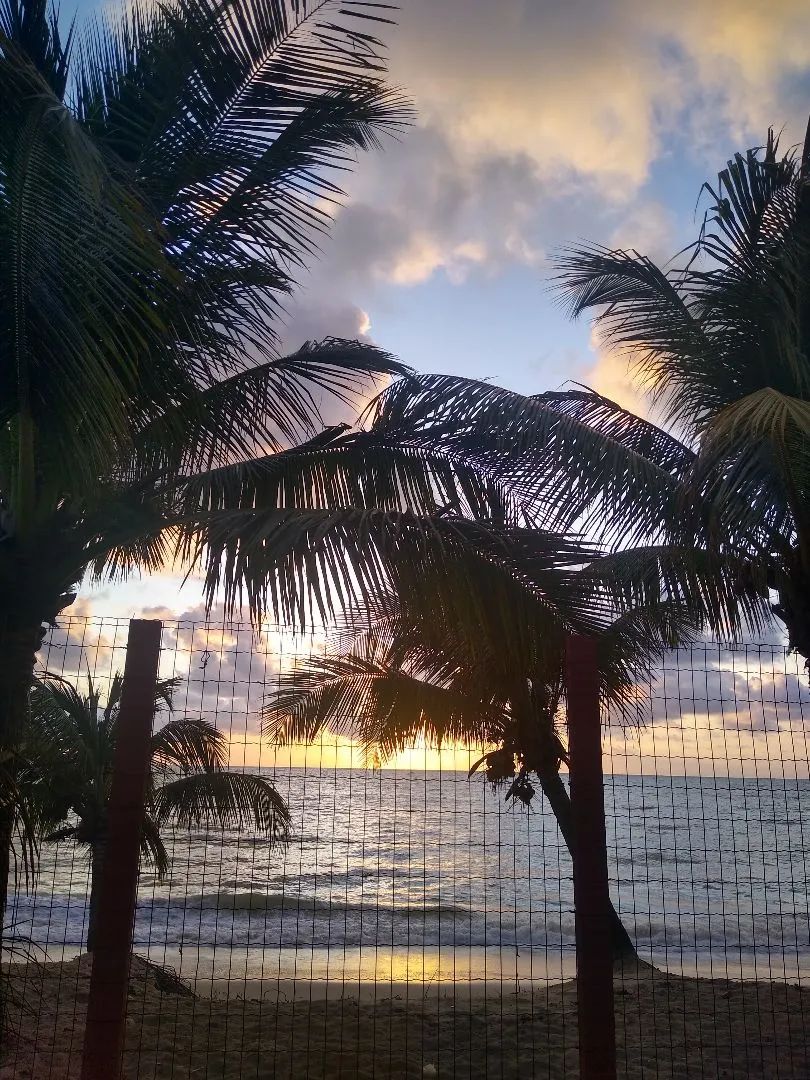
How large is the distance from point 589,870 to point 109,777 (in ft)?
23.6

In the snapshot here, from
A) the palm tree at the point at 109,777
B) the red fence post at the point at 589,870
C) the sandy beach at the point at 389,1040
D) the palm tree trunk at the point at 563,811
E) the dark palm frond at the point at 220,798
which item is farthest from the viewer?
the dark palm frond at the point at 220,798

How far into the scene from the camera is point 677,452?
7.27 meters

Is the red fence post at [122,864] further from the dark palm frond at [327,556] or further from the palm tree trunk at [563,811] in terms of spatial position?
the palm tree trunk at [563,811]

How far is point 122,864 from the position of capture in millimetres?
3941

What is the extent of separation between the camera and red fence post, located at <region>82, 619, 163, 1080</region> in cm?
380

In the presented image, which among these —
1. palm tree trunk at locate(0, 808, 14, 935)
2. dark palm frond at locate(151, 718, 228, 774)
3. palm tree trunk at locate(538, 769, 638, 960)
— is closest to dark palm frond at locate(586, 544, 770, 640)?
palm tree trunk at locate(538, 769, 638, 960)

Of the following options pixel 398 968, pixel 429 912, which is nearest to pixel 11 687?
pixel 398 968

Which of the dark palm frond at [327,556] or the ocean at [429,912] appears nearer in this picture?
the dark palm frond at [327,556]

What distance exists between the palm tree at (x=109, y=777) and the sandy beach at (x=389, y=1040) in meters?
2.24

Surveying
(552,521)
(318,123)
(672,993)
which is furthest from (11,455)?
(672,993)

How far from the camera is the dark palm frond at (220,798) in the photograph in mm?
10242

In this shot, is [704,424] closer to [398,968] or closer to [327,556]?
[327,556]

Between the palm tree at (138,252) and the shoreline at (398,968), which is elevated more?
the palm tree at (138,252)

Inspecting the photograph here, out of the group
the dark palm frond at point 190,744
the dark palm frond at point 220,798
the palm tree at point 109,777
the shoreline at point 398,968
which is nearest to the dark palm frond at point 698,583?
the palm tree at point 109,777
